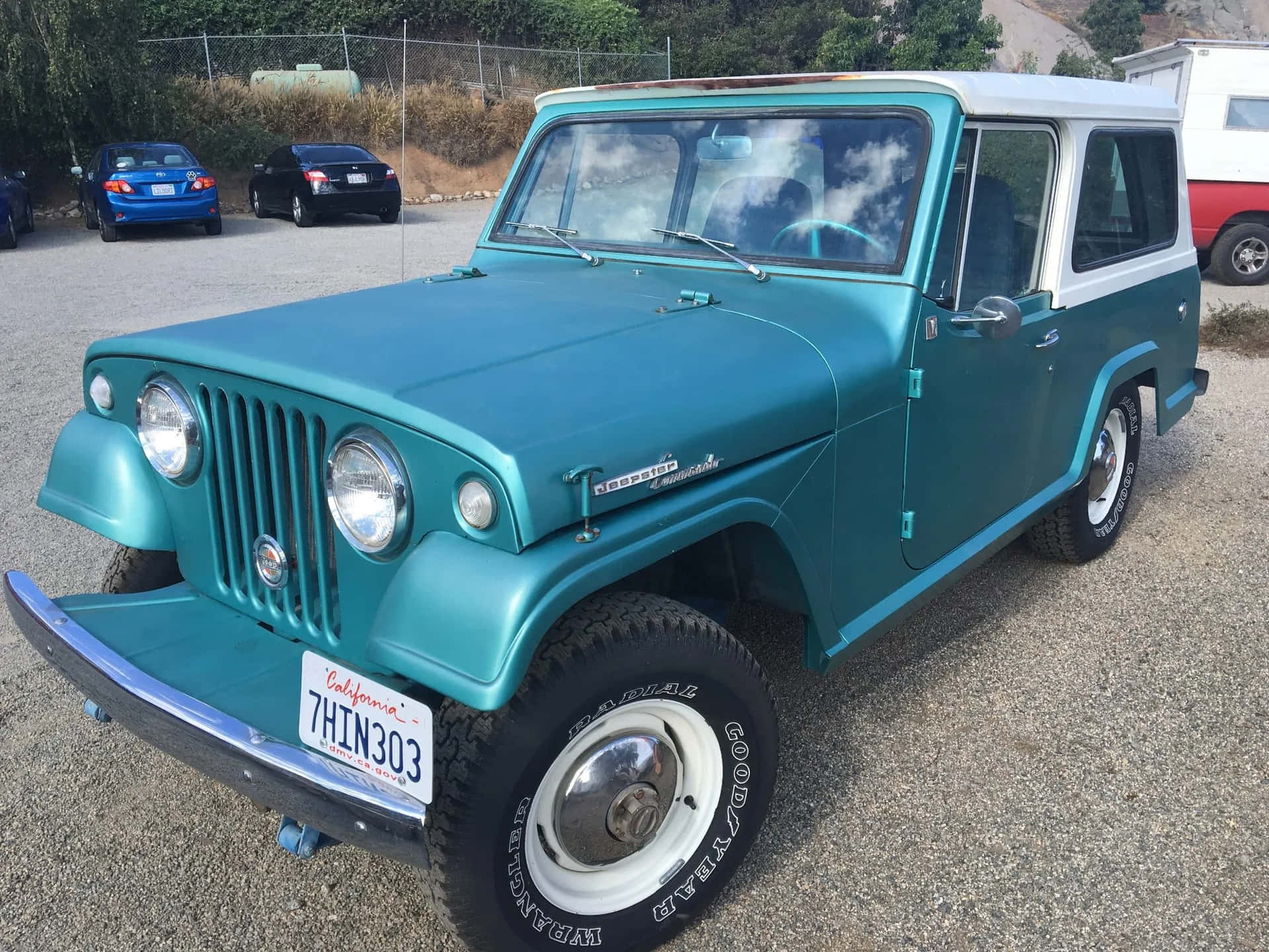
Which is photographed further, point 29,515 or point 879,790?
point 29,515

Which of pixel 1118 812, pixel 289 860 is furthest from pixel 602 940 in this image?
pixel 1118 812

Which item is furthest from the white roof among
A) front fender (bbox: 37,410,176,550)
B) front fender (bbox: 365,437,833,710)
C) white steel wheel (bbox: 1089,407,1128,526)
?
front fender (bbox: 37,410,176,550)

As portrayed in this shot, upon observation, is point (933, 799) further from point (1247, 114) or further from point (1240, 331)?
point (1247, 114)

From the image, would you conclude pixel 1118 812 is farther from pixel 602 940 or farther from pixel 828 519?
pixel 602 940

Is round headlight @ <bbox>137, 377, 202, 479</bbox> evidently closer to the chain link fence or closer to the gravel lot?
the gravel lot

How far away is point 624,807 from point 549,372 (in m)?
0.97

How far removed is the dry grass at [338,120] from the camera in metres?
20.2

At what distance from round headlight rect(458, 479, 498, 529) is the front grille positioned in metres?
0.42

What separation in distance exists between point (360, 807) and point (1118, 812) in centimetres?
209

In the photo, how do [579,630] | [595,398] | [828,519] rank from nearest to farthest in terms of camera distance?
[579,630] < [595,398] < [828,519]

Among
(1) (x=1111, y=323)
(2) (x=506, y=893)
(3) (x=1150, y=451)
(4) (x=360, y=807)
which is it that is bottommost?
(3) (x=1150, y=451)

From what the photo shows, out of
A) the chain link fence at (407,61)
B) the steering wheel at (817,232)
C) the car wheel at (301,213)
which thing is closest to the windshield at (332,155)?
the car wheel at (301,213)

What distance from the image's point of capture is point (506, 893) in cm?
208

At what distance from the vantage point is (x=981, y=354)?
3.11 metres
